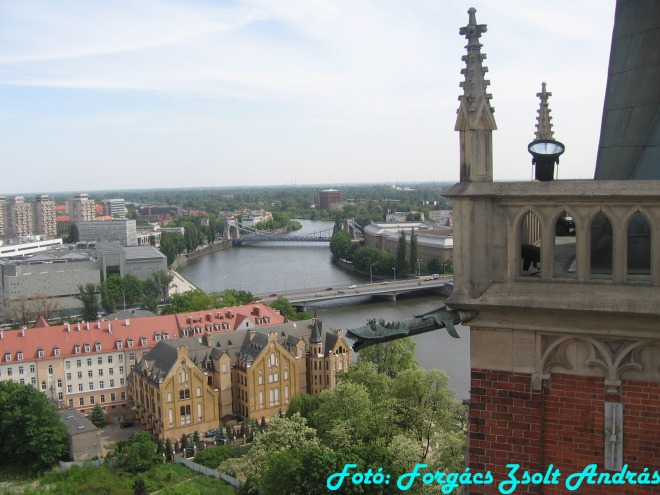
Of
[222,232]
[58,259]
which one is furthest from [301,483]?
[222,232]

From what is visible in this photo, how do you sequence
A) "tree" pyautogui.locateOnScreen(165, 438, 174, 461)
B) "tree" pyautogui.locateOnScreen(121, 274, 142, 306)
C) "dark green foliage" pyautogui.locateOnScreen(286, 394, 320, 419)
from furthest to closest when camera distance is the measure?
"tree" pyautogui.locateOnScreen(121, 274, 142, 306) → "dark green foliage" pyautogui.locateOnScreen(286, 394, 320, 419) → "tree" pyautogui.locateOnScreen(165, 438, 174, 461)

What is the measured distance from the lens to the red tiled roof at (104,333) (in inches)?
1348

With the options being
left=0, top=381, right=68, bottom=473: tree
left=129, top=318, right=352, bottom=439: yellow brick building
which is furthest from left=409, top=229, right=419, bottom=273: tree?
left=0, top=381, right=68, bottom=473: tree

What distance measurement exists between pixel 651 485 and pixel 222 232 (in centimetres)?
13361

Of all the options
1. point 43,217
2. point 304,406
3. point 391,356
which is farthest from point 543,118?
point 43,217

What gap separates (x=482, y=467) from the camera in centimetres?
417

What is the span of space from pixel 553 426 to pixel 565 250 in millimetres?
1219

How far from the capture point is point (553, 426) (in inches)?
157

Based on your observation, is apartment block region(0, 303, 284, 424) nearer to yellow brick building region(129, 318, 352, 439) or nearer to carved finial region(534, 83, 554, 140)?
yellow brick building region(129, 318, 352, 439)

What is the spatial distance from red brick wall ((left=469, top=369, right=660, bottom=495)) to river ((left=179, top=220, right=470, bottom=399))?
90.3 ft

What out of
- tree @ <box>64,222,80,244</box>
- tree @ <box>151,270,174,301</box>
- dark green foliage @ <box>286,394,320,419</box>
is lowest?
dark green foliage @ <box>286,394,320,419</box>

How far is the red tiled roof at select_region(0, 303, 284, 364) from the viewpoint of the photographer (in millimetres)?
34250

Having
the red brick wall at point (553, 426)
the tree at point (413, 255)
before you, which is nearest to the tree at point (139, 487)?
the red brick wall at point (553, 426)

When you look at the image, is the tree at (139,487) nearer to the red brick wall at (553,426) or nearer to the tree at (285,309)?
the red brick wall at (553,426)
